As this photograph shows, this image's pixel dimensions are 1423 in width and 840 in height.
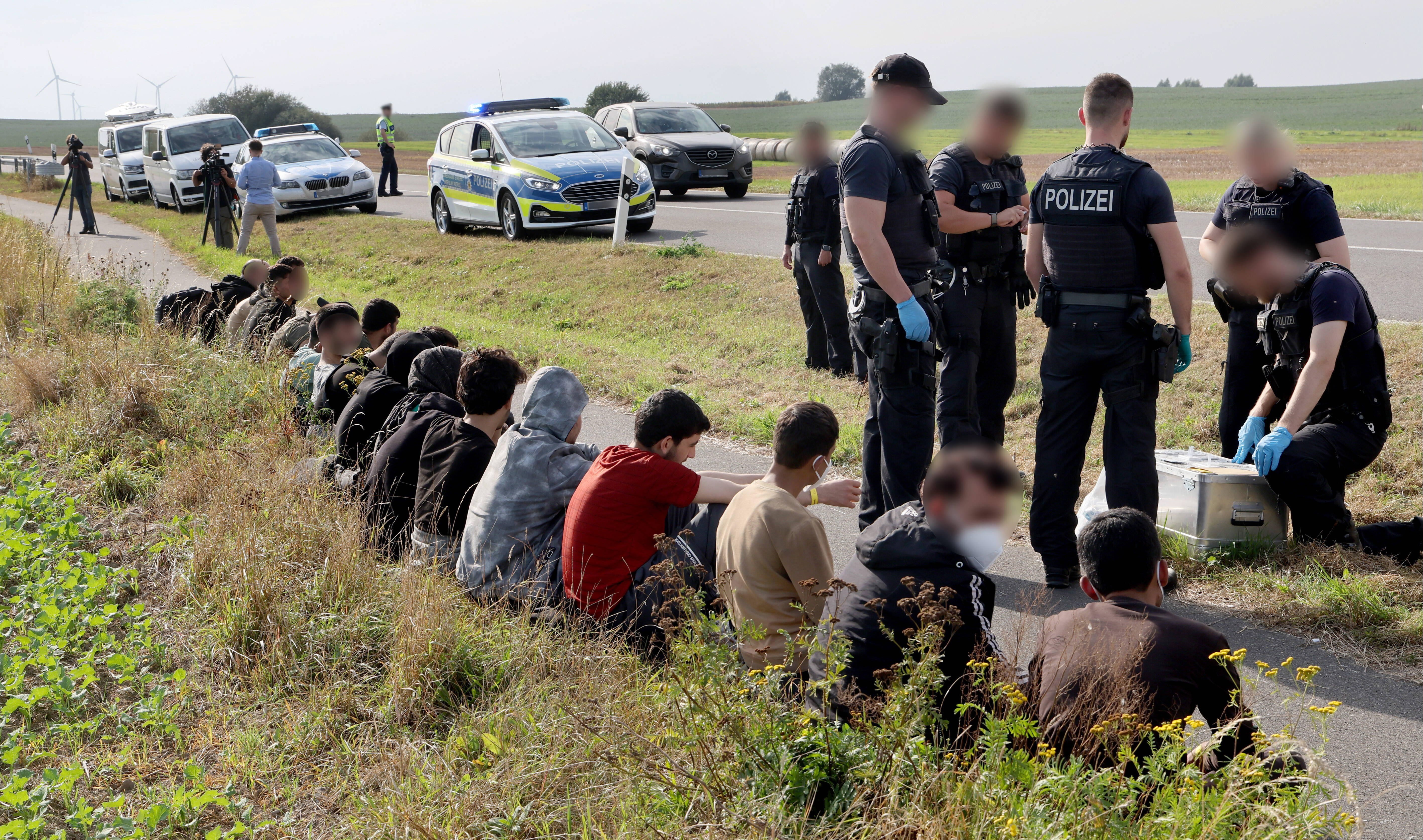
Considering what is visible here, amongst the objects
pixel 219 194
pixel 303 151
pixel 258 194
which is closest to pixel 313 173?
pixel 303 151

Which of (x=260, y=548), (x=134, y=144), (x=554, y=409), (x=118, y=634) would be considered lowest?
(x=118, y=634)

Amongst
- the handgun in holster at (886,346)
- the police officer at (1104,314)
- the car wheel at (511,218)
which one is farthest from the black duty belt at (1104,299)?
the car wheel at (511,218)

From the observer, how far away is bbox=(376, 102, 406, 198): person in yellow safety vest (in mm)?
26141

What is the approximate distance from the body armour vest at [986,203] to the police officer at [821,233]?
2.68 meters

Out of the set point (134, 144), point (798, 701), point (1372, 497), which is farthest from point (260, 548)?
point (134, 144)

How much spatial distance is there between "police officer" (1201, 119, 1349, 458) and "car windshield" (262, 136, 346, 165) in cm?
1968

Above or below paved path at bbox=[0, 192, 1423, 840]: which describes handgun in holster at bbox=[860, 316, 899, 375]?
above

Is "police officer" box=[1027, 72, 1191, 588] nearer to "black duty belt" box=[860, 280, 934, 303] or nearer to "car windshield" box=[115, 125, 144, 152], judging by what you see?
"black duty belt" box=[860, 280, 934, 303]

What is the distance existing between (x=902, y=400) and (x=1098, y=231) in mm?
1099

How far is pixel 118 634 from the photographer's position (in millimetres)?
4633

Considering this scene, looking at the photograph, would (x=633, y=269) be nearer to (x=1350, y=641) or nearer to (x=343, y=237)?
(x=343, y=237)

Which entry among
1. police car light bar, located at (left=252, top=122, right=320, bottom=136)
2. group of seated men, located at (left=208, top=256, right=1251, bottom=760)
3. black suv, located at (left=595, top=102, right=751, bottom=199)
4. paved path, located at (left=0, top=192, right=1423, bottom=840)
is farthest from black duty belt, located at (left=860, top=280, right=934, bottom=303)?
police car light bar, located at (left=252, top=122, right=320, bottom=136)

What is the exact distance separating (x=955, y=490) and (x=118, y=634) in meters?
3.61

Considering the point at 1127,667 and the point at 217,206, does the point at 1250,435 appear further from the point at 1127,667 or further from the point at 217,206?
the point at 217,206
